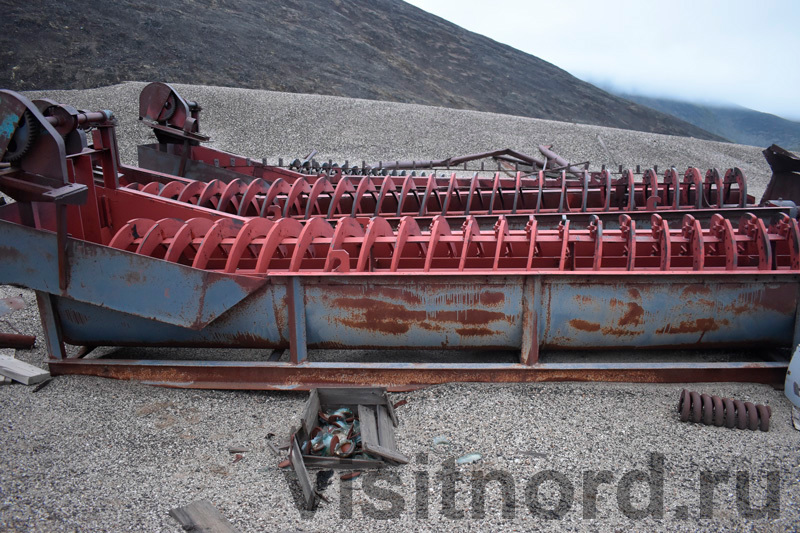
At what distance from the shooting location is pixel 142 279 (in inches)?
158

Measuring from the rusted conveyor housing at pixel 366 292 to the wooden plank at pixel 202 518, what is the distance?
124 cm

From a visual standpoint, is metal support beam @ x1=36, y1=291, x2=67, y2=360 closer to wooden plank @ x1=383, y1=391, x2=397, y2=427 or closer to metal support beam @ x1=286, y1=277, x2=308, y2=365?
metal support beam @ x1=286, y1=277, x2=308, y2=365

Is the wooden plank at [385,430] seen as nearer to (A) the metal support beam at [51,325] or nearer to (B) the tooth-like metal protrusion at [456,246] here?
(B) the tooth-like metal protrusion at [456,246]

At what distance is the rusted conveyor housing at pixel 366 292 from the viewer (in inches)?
159

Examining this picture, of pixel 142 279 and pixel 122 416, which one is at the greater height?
pixel 142 279

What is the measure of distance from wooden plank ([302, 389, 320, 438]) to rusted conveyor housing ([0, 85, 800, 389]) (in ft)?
1.41

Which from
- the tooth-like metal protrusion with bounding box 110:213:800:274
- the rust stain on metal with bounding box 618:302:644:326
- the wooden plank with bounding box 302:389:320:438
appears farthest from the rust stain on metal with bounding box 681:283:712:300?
the wooden plank with bounding box 302:389:320:438

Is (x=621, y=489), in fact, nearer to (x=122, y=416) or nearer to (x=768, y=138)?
(x=122, y=416)

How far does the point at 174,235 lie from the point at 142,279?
62cm

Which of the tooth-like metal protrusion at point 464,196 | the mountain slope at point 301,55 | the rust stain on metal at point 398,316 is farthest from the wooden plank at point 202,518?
the mountain slope at point 301,55

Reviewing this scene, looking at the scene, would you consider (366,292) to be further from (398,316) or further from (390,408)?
(390,408)

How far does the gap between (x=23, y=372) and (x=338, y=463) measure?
263 cm

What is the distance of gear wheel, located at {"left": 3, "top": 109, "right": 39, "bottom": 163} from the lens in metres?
3.82

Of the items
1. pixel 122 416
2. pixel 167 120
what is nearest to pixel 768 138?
pixel 167 120
